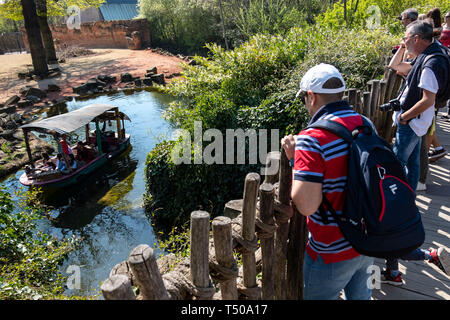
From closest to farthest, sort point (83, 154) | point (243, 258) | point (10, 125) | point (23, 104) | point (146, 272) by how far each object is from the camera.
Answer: point (146, 272) → point (243, 258) → point (83, 154) → point (10, 125) → point (23, 104)

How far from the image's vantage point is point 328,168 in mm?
1843

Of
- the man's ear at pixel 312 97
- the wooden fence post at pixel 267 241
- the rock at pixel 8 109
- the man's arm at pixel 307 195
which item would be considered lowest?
the rock at pixel 8 109

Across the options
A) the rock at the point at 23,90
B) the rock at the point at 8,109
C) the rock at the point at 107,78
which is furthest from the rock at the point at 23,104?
the rock at the point at 107,78

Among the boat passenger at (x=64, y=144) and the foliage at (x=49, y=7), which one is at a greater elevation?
the foliage at (x=49, y=7)

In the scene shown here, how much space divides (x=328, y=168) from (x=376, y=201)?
0.28 meters

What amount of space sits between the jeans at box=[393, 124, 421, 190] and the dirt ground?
77.1 feet

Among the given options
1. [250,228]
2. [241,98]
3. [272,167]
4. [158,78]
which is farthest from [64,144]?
[158,78]

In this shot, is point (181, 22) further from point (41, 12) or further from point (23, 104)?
point (23, 104)

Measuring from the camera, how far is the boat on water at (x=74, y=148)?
10922mm

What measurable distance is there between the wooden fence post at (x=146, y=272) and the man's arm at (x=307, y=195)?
78 centimetres

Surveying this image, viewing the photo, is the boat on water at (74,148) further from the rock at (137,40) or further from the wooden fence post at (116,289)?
the rock at (137,40)

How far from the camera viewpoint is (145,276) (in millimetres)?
1659

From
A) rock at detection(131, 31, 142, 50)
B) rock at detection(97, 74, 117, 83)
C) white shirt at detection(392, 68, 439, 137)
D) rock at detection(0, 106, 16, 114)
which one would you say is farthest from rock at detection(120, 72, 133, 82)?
white shirt at detection(392, 68, 439, 137)
